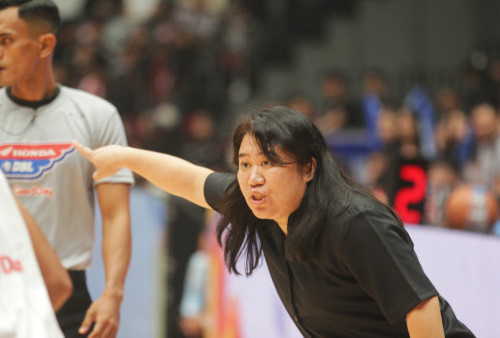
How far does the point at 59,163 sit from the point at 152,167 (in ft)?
1.47

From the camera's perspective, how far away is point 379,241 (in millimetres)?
2520

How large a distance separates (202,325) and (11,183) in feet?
12.5

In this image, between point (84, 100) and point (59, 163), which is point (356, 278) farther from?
point (84, 100)

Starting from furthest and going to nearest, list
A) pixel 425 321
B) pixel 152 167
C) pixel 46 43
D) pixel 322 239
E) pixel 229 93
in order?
pixel 229 93 < pixel 46 43 < pixel 152 167 < pixel 322 239 < pixel 425 321

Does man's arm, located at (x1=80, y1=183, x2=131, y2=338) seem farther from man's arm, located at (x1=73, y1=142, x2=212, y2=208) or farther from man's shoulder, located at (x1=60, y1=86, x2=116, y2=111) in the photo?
man's shoulder, located at (x1=60, y1=86, x2=116, y2=111)

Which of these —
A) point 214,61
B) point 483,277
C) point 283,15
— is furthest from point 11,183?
point 283,15

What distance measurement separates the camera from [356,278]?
258cm

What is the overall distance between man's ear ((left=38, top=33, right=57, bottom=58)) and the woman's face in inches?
44.0

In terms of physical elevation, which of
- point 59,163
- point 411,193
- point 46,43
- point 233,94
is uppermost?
point 46,43

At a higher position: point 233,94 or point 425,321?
point 425,321

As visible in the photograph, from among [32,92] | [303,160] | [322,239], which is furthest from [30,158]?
[322,239]

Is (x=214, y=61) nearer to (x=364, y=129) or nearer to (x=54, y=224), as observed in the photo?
(x=364, y=129)

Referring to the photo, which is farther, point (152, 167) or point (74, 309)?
point (74, 309)

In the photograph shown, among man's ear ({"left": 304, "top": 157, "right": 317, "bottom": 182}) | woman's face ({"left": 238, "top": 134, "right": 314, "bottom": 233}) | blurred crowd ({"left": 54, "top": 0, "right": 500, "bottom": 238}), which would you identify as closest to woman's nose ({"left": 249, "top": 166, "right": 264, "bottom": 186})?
woman's face ({"left": 238, "top": 134, "right": 314, "bottom": 233})
